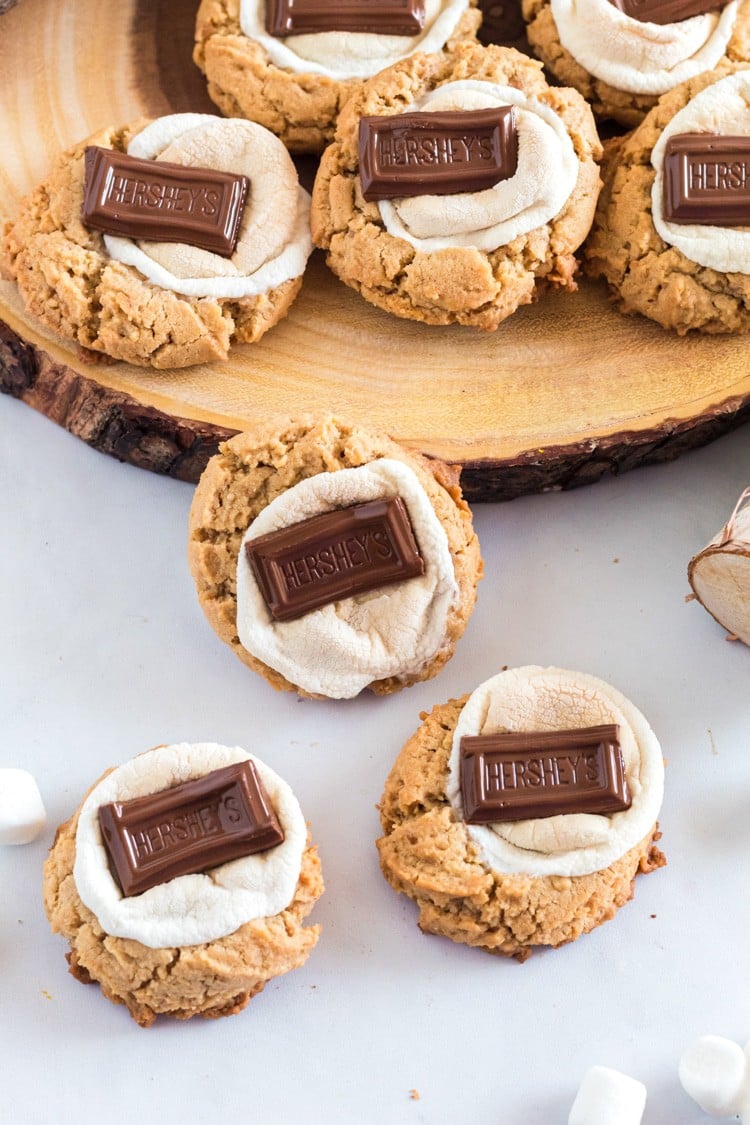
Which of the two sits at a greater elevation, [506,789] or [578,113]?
[578,113]

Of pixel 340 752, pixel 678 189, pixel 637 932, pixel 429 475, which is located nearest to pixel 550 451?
pixel 429 475

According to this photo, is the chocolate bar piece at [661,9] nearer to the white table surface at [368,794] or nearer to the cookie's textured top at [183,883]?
the white table surface at [368,794]

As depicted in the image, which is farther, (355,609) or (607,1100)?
(355,609)

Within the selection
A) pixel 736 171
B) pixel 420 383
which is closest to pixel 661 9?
pixel 736 171

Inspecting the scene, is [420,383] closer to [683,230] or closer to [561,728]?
[683,230]

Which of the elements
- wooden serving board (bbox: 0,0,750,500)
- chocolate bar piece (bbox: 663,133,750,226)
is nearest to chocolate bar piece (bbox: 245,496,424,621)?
wooden serving board (bbox: 0,0,750,500)

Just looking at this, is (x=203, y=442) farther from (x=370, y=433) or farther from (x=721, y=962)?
(x=721, y=962)

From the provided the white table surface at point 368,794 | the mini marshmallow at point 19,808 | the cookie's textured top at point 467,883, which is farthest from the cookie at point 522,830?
the mini marshmallow at point 19,808
